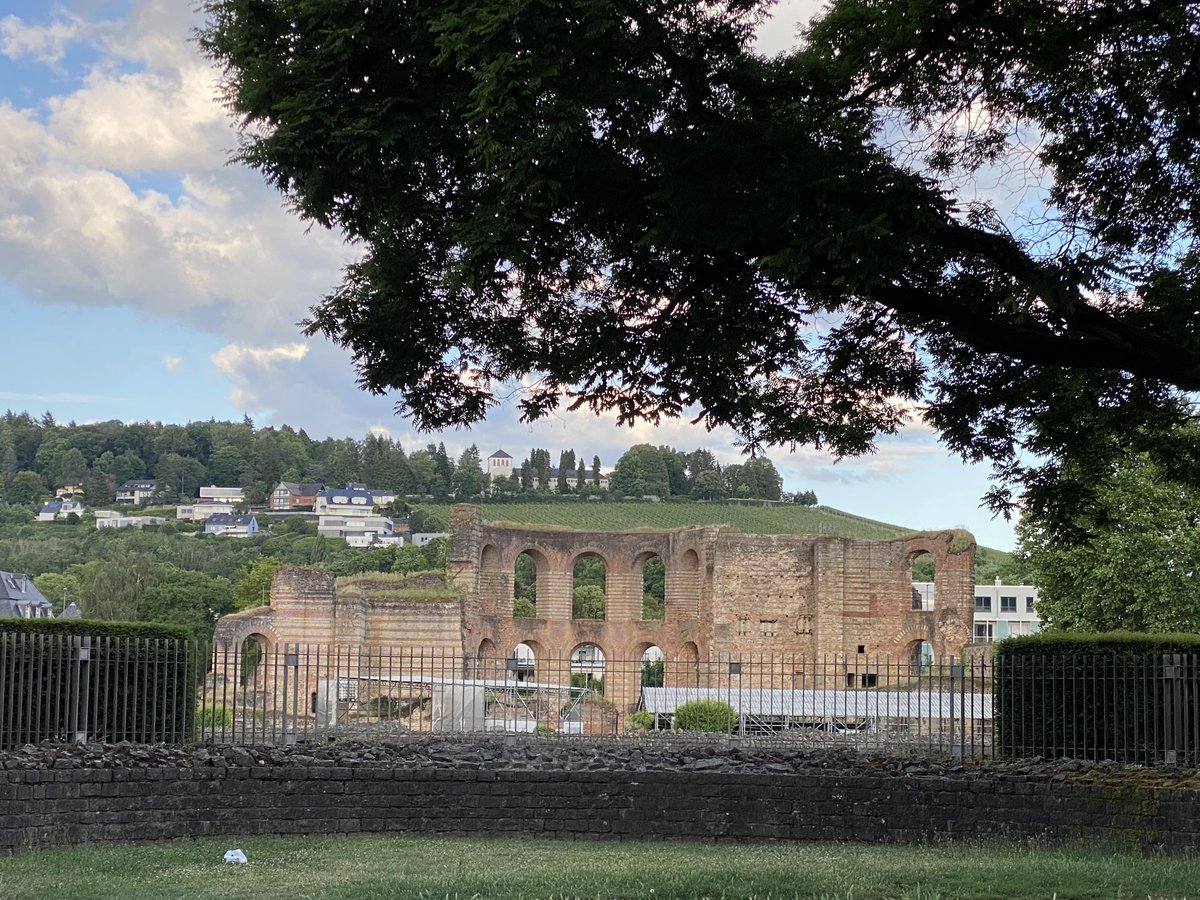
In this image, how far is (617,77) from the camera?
8461mm

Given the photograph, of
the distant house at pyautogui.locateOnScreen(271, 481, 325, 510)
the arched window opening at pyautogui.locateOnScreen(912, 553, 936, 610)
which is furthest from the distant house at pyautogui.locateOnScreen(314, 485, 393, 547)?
the arched window opening at pyautogui.locateOnScreen(912, 553, 936, 610)

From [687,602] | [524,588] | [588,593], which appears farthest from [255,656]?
[588,593]

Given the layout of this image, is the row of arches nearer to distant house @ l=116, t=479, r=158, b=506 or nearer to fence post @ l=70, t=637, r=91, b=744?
fence post @ l=70, t=637, r=91, b=744

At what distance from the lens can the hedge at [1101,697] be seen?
509 inches

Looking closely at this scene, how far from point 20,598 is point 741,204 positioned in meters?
57.9

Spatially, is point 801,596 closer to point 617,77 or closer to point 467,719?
point 467,719

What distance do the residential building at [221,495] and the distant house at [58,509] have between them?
37.8 feet

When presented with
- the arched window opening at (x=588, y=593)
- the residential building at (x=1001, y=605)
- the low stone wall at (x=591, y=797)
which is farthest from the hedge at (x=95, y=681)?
the residential building at (x=1001, y=605)

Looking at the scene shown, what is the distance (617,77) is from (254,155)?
7.70 ft

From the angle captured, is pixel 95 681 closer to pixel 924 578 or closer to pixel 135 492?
pixel 924 578

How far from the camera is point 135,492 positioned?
126 meters

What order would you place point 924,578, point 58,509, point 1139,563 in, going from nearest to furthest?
point 1139,563 < point 924,578 < point 58,509

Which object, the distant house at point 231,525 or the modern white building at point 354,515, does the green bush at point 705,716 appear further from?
the modern white building at point 354,515

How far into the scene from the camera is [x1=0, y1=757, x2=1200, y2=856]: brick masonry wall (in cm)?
1180
